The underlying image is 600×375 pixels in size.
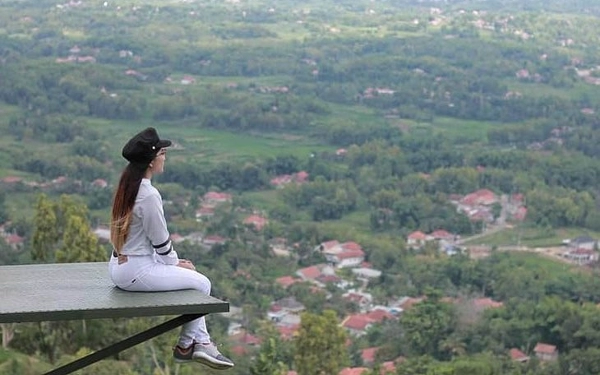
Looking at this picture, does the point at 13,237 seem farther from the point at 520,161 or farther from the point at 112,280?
the point at 112,280

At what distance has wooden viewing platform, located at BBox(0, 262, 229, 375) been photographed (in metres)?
2.18

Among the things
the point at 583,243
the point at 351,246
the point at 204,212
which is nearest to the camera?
the point at 351,246

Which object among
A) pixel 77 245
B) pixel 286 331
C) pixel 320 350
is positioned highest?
pixel 77 245

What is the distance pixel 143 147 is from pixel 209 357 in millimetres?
508

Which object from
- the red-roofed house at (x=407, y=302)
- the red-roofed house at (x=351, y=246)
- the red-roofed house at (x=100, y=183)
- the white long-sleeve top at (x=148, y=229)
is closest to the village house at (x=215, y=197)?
the red-roofed house at (x=100, y=183)

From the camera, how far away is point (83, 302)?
2270 mm

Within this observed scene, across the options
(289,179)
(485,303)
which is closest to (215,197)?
(289,179)

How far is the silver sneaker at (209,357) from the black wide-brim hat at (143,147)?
1.48 ft

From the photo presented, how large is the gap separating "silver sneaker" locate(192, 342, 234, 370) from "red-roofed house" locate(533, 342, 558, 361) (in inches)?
500

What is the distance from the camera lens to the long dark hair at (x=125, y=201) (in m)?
2.63

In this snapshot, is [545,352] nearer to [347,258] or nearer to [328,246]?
[347,258]

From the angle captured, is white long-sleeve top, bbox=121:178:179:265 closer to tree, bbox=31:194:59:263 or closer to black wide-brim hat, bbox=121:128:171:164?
black wide-brim hat, bbox=121:128:171:164

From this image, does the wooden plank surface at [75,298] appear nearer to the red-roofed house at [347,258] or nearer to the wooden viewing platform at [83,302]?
the wooden viewing platform at [83,302]

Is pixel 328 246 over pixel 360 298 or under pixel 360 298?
under
